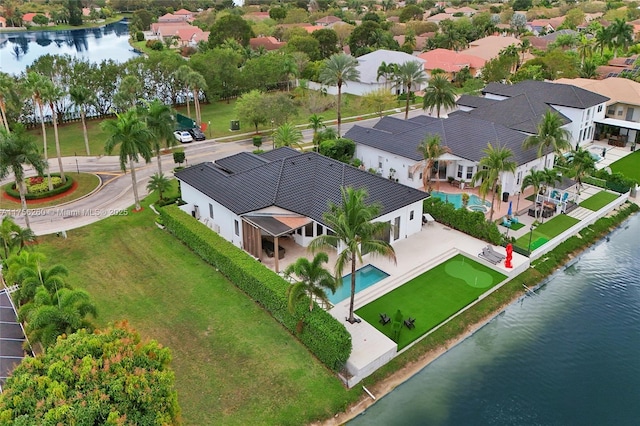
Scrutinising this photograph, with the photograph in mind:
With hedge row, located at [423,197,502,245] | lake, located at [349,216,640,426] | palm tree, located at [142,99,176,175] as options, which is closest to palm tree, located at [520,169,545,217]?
hedge row, located at [423,197,502,245]

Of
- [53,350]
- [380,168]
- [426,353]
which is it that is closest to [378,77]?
[380,168]

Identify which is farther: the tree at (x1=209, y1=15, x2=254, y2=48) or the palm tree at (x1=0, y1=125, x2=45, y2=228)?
the tree at (x1=209, y1=15, x2=254, y2=48)

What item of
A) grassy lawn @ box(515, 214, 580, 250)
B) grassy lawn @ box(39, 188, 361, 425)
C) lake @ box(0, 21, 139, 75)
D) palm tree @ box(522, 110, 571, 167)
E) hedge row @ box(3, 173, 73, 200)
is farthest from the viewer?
lake @ box(0, 21, 139, 75)

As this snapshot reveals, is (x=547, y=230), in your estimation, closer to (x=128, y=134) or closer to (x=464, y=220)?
(x=464, y=220)

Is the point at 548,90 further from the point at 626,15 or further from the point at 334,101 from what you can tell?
the point at 626,15

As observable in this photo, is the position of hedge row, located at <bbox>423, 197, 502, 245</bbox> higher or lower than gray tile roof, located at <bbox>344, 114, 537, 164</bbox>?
lower

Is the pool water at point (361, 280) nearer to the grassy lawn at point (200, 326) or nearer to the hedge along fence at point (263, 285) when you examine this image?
the hedge along fence at point (263, 285)

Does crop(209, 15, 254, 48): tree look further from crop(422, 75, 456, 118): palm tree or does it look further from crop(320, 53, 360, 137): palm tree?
crop(422, 75, 456, 118): palm tree
